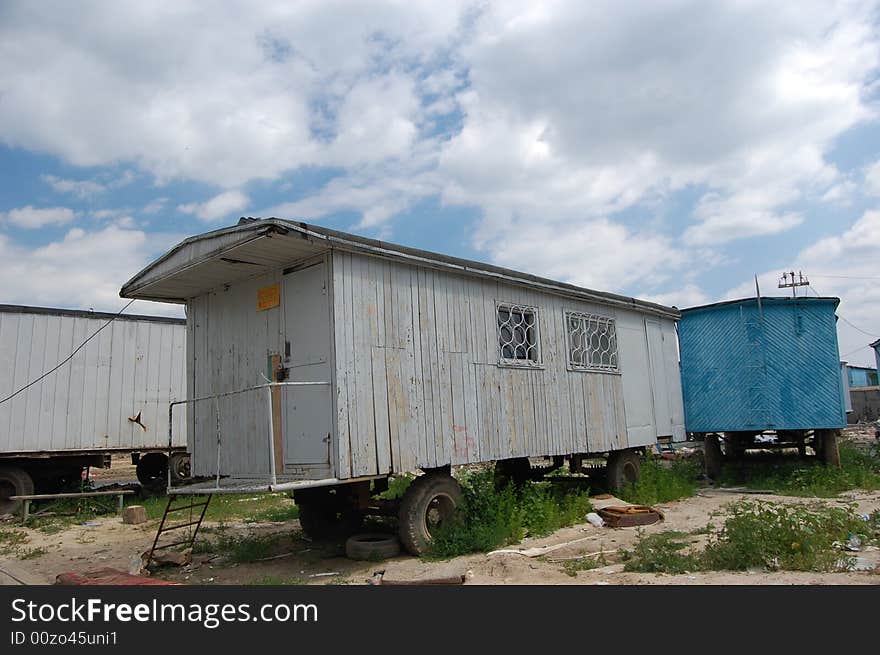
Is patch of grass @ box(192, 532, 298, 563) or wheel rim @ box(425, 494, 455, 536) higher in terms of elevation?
wheel rim @ box(425, 494, 455, 536)

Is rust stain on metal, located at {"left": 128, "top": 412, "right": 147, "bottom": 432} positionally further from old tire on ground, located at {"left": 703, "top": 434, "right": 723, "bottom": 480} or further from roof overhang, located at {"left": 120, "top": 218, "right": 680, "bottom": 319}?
old tire on ground, located at {"left": 703, "top": 434, "right": 723, "bottom": 480}

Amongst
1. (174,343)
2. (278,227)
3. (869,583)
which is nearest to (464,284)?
(278,227)

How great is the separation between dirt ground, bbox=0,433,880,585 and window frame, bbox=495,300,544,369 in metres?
2.44

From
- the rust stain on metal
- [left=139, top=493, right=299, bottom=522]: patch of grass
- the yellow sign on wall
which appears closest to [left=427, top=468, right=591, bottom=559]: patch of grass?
the yellow sign on wall

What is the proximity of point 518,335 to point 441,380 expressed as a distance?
195 cm

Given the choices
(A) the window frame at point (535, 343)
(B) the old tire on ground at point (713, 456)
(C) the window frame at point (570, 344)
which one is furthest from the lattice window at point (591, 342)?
(B) the old tire on ground at point (713, 456)

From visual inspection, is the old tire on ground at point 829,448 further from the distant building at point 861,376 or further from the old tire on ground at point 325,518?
the distant building at point 861,376

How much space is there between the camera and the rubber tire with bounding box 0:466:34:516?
40.7 feet

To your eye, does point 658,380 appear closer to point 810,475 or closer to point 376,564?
point 810,475

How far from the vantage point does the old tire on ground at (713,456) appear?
15.4 m

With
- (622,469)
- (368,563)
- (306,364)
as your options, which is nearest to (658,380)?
(622,469)

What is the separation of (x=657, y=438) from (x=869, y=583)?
808 centimetres

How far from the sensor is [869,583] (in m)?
5.30
